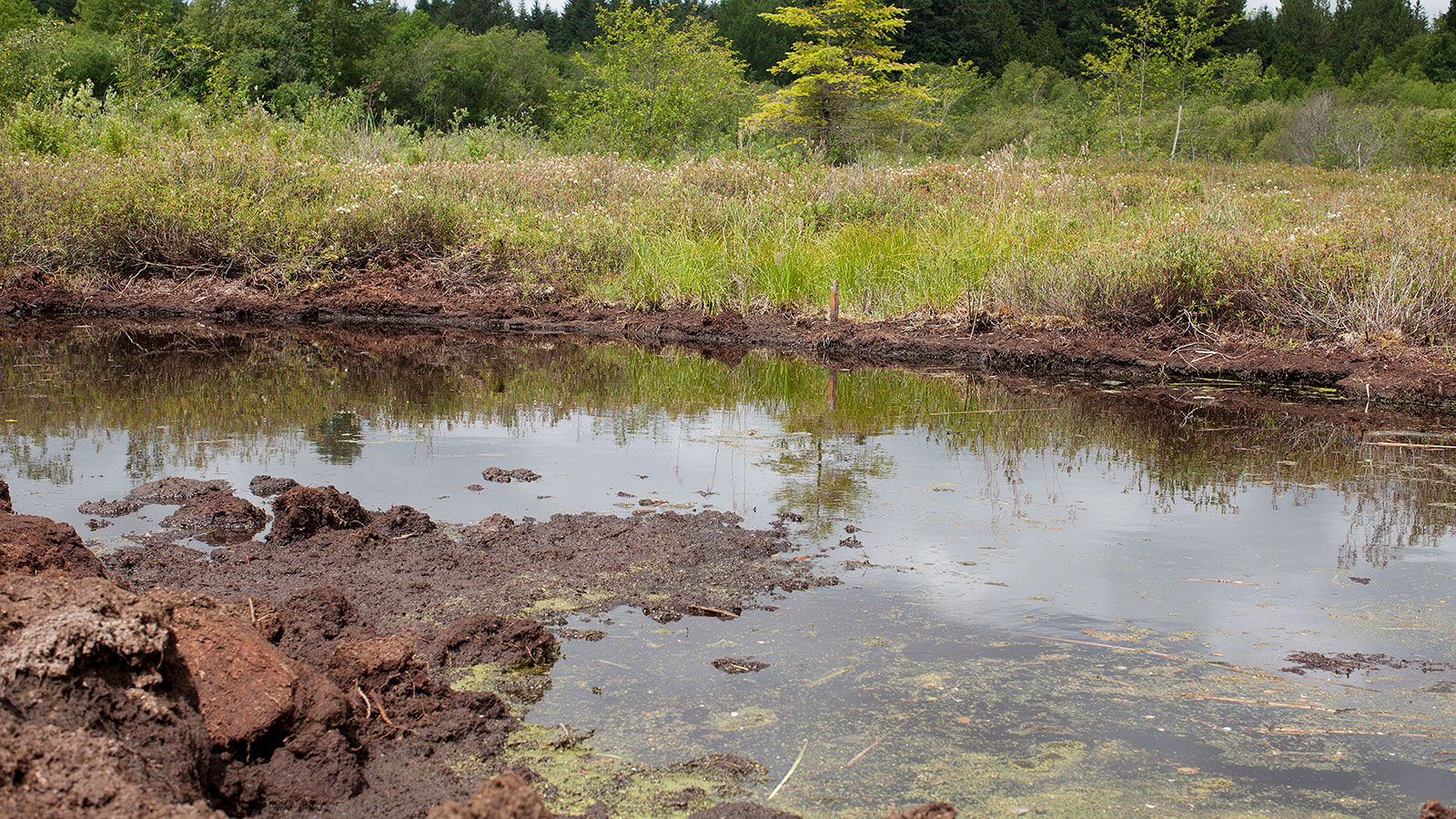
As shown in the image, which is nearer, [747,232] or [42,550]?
[42,550]

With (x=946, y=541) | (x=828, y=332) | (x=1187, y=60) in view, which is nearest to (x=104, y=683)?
(x=946, y=541)

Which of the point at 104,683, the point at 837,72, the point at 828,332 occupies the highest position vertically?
the point at 837,72

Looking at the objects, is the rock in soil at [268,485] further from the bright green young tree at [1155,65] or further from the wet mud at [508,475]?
the bright green young tree at [1155,65]

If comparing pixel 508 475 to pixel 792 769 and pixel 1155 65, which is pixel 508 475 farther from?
pixel 1155 65

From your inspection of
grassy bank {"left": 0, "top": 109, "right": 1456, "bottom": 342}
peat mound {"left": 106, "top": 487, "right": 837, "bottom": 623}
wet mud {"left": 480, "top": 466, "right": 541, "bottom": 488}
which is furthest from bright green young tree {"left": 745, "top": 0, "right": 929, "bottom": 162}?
peat mound {"left": 106, "top": 487, "right": 837, "bottom": 623}

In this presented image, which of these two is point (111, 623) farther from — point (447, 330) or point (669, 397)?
point (447, 330)

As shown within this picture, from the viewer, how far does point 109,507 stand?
5027mm

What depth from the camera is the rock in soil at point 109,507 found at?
4.95 metres

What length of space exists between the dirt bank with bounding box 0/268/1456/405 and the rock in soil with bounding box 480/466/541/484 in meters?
5.32

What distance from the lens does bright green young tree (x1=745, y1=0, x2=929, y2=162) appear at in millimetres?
33844

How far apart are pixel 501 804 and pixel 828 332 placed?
972cm

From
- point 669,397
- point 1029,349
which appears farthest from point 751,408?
point 1029,349

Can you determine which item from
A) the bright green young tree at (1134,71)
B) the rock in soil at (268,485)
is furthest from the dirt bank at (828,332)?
the bright green young tree at (1134,71)

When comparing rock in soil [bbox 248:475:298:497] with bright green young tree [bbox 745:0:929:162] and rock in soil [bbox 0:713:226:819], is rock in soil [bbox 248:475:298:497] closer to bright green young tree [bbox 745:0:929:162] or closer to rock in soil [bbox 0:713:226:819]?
rock in soil [bbox 0:713:226:819]
